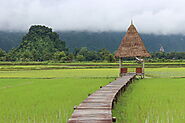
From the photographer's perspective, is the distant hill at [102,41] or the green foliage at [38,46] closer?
the green foliage at [38,46]

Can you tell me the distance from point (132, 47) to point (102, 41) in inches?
5346

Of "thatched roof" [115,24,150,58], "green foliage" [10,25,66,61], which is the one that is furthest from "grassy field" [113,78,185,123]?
"green foliage" [10,25,66,61]

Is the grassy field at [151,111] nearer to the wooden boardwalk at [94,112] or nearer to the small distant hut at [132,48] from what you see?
the wooden boardwalk at [94,112]

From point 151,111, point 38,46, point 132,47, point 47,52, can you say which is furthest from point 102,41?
point 151,111

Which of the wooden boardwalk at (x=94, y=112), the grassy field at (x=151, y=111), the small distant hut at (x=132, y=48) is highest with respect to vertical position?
the small distant hut at (x=132, y=48)

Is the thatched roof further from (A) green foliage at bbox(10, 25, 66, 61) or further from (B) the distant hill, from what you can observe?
(B) the distant hill

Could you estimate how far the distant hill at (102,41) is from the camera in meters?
144

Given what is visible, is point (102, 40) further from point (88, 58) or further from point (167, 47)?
point (88, 58)

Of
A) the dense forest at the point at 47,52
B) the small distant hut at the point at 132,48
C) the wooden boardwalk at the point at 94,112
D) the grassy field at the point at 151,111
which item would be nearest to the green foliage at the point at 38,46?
the dense forest at the point at 47,52

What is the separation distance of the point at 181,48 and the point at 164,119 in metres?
166

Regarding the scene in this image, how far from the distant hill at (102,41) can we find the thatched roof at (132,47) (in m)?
123

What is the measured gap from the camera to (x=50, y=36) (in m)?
84.6

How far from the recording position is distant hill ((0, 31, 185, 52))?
144 m

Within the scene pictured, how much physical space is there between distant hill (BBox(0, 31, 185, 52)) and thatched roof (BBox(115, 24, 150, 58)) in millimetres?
123035
